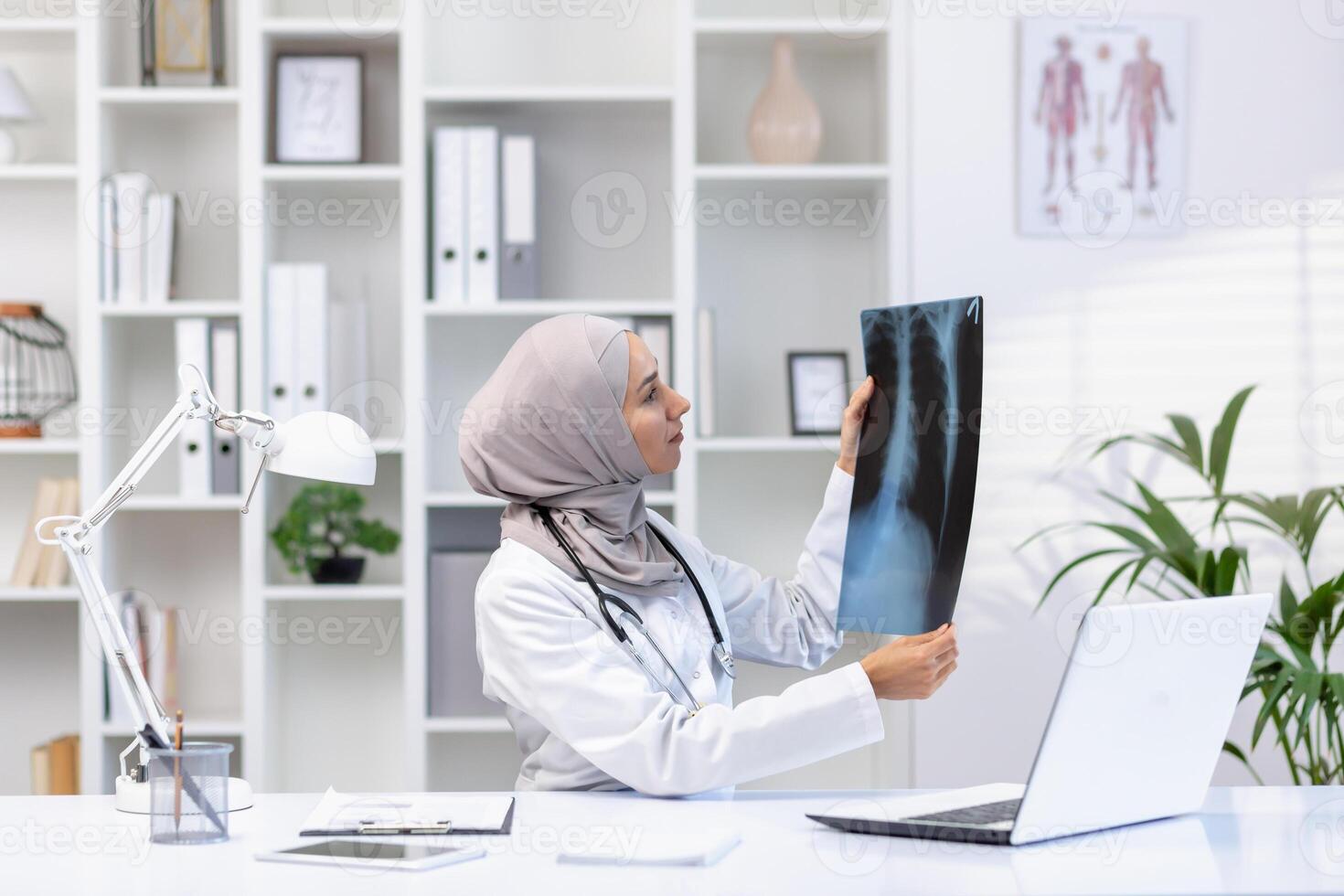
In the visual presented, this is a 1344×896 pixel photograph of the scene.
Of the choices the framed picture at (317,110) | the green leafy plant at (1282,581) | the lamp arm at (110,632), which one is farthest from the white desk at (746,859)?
the framed picture at (317,110)

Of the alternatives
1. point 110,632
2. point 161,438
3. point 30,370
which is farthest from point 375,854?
point 30,370

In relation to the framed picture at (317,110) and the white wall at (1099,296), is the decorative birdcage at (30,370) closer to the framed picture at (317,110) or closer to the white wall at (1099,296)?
the framed picture at (317,110)

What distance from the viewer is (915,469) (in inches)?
64.5

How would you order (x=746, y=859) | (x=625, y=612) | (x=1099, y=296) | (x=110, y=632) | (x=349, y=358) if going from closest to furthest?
(x=746, y=859), (x=110, y=632), (x=625, y=612), (x=1099, y=296), (x=349, y=358)

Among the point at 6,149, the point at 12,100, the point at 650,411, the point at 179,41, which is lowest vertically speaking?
the point at 650,411

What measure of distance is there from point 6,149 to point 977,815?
2.61 meters

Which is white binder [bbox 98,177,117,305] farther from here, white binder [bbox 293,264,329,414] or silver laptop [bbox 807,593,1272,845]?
silver laptop [bbox 807,593,1272,845]

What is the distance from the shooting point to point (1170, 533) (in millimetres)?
2268

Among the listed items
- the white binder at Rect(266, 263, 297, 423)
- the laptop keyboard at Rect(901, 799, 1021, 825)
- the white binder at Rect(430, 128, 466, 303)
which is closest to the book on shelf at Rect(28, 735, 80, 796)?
the white binder at Rect(266, 263, 297, 423)

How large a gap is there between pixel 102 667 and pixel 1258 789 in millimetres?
2357

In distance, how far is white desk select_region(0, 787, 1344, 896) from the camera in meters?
1.10

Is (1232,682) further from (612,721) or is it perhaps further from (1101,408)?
(1101,408)

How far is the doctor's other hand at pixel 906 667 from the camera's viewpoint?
1.45 m

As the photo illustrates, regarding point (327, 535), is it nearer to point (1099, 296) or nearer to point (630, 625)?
point (630, 625)
